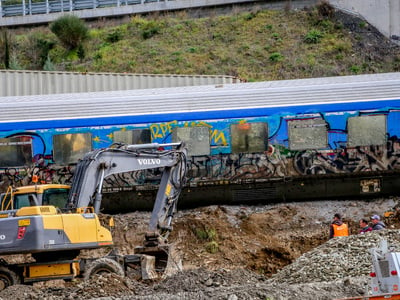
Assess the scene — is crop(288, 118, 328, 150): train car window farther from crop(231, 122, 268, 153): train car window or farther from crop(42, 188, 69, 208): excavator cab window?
crop(42, 188, 69, 208): excavator cab window

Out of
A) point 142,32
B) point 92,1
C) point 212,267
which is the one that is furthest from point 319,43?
point 212,267

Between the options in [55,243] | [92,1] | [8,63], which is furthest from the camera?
[92,1]

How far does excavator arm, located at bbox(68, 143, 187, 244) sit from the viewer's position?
1717 cm

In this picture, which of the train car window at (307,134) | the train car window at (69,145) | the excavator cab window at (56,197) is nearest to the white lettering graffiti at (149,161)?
the excavator cab window at (56,197)

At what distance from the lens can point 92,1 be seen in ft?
157

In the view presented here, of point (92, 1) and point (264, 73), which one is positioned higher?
point (92, 1)

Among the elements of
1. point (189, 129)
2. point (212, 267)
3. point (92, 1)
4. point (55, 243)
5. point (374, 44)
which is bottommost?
point (212, 267)

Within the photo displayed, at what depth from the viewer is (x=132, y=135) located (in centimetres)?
2220

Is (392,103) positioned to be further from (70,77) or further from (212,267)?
(70,77)

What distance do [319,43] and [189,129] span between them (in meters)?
21.6

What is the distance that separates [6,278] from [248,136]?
310 inches

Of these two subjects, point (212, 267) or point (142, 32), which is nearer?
point (212, 267)

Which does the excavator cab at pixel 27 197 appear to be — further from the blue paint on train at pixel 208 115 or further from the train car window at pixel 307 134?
the train car window at pixel 307 134

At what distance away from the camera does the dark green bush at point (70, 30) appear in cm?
4456
